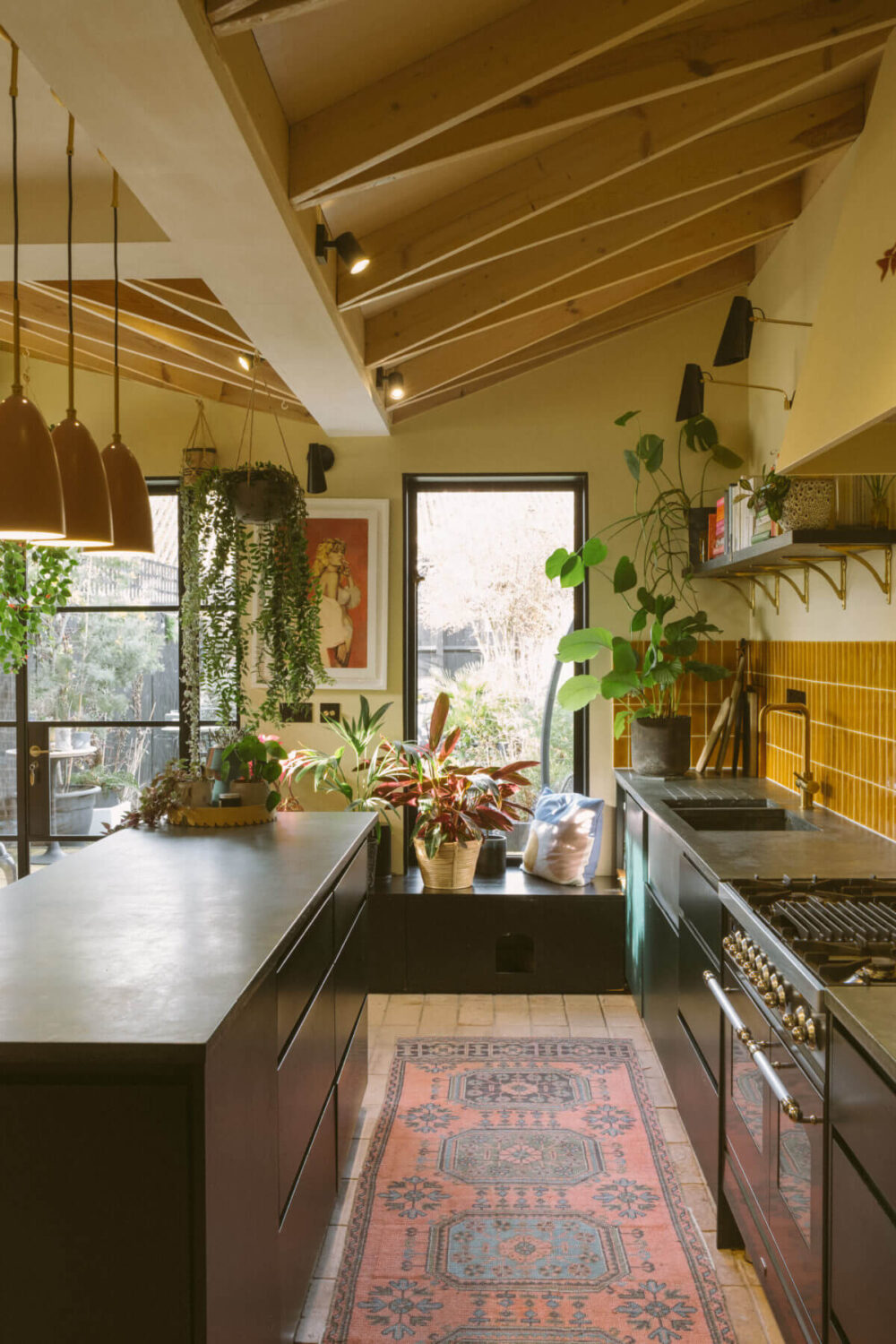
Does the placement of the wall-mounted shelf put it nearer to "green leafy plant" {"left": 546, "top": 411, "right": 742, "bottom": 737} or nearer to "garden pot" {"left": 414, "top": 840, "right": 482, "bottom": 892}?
"green leafy plant" {"left": 546, "top": 411, "right": 742, "bottom": 737}

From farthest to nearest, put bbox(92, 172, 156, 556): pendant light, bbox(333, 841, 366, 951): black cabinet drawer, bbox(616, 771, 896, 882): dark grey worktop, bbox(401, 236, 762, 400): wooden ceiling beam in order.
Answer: bbox(401, 236, 762, 400): wooden ceiling beam → bbox(333, 841, 366, 951): black cabinet drawer → bbox(616, 771, 896, 882): dark grey worktop → bbox(92, 172, 156, 556): pendant light

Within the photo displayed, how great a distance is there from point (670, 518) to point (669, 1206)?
3.11 metres

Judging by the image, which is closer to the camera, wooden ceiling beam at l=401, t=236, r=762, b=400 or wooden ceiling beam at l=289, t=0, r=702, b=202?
wooden ceiling beam at l=289, t=0, r=702, b=202

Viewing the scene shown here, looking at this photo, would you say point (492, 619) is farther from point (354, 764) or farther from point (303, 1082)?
point (303, 1082)

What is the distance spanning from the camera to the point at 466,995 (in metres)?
4.59

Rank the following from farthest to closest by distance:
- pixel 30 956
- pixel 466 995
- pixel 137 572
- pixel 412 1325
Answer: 1. pixel 137 572
2. pixel 466 995
3. pixel 412 1325
4. pixel 30 956

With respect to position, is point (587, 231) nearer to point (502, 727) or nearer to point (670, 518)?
point (670, 518)

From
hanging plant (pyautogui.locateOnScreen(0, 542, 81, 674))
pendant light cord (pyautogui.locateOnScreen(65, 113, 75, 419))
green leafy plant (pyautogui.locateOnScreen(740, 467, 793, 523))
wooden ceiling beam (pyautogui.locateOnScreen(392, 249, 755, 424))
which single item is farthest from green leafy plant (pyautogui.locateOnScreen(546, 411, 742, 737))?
pendant light cord (pyautogui.locateOnScreen(65, 113, 75, 419))

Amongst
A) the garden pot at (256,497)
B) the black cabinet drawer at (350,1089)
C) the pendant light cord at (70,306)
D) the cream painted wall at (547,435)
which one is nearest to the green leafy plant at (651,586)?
the cream painted wall at (547,435)

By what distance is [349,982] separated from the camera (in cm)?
301

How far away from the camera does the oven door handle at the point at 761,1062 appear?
6.01 ft

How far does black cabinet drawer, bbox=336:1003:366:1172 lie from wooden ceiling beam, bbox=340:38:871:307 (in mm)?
2291

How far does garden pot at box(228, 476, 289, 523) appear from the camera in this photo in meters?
3.77

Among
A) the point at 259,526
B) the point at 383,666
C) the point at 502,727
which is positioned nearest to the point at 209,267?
the point at 259,526
